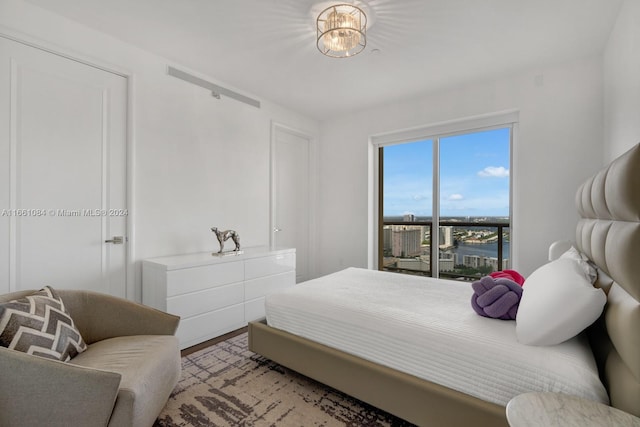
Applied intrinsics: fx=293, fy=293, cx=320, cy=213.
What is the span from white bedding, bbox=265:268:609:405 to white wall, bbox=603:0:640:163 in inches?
57.8

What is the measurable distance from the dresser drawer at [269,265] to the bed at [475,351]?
0.95m

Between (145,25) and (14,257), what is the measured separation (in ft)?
6.51

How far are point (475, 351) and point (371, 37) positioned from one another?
244cm

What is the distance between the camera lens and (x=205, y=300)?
2.69 m

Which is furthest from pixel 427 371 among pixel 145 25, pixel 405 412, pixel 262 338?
pixel 145 25

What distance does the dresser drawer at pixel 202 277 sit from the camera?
247 centimetres

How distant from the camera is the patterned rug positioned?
1644 millimetres

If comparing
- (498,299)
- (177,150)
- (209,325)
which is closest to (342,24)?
(177,150)

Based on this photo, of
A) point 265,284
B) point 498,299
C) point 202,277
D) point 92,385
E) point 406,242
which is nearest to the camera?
point 92,385

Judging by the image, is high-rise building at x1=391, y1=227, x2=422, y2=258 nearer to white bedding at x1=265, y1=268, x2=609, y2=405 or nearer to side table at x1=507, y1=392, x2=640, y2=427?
white bedding at x1=265, y1=268, x2=609, y2=405

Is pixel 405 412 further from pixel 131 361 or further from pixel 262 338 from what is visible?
pixel 131 361

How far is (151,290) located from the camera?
2.58 m

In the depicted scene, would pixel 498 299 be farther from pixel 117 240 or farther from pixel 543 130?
pixel 117 240

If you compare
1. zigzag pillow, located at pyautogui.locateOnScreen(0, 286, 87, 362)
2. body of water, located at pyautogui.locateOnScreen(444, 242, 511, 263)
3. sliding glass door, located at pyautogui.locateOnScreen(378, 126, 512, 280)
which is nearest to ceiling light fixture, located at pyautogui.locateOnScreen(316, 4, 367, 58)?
sliding glass door, located at pyautogui.locateOnScreen(378, 126, 512, 280)
